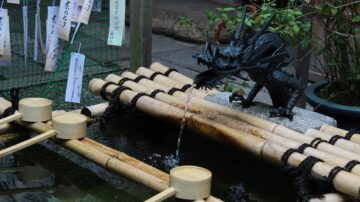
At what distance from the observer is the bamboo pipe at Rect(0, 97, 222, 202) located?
123 inches

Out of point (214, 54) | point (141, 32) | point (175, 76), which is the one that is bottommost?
point (175, 76)

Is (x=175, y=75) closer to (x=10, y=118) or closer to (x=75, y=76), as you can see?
(x=75, y=76)

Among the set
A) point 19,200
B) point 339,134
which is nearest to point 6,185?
point 19,200

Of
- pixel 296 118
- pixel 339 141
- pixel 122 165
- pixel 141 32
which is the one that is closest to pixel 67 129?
pixel 122 165

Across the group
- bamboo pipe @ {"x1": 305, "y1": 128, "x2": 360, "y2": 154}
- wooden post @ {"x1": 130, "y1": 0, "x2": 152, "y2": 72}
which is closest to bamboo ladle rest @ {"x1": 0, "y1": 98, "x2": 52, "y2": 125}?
wooden post @ {"x1": 130, "y1": 0, "x2": 152, "y2": 72}

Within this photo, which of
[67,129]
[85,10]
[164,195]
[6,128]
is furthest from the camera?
[85,10]

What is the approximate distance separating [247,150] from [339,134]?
2.02 feet

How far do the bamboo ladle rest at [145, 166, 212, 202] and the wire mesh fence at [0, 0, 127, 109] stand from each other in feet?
8.02

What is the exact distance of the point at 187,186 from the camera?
2.93 metres

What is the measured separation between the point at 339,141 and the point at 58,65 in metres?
2.82

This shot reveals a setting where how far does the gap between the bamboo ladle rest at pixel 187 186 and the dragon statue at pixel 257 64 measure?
2.47 feet

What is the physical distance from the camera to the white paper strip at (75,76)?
4484 mm

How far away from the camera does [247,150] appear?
343cm

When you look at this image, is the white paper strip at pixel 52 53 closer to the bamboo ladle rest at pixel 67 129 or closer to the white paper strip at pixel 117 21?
the white paper strip at pixel 117 21
